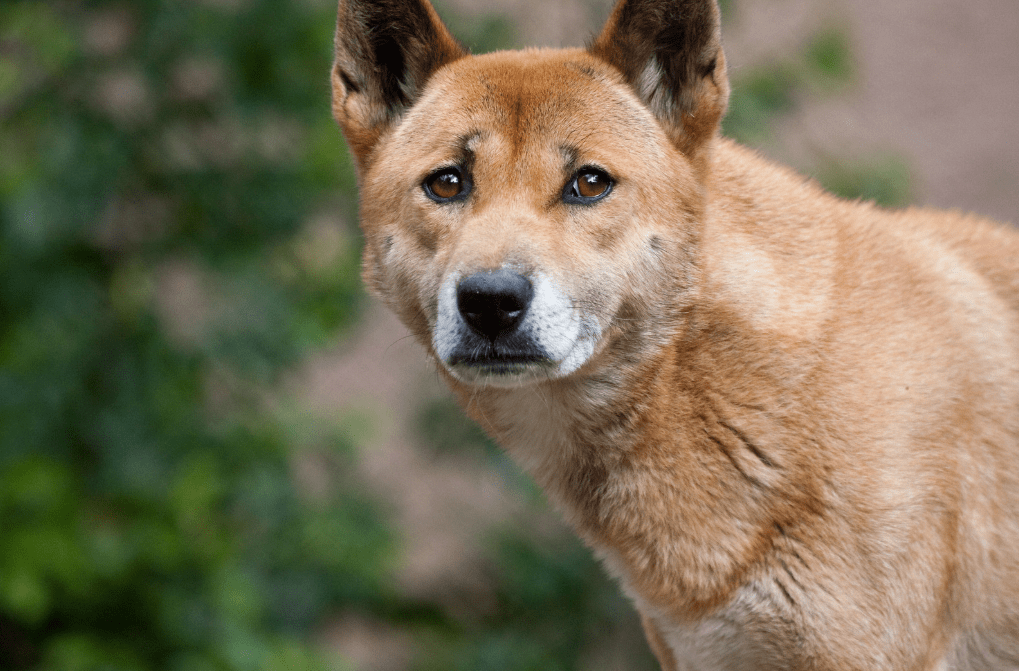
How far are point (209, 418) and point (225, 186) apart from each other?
113 cm

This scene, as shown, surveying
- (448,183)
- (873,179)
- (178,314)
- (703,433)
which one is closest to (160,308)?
(178,314)

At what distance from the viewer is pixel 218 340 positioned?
13.0 feet

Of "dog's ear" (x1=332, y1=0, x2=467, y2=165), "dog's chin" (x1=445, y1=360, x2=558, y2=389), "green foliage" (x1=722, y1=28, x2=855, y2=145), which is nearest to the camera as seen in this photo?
"dog's chin" (x1=445, y1=360, x2=558, y2=389)

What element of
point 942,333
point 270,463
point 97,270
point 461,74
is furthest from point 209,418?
point 942,333

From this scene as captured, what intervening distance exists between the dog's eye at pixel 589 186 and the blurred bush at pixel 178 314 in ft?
6.38

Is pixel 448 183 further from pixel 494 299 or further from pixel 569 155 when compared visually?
pixel 494 299

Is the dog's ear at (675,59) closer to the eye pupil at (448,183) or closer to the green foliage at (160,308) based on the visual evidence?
the eye pupil at (448,183)

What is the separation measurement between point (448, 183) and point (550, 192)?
256mm

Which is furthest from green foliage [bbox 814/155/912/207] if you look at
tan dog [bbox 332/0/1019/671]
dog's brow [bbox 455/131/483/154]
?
dog's brow [bbox 455/131/483/154]

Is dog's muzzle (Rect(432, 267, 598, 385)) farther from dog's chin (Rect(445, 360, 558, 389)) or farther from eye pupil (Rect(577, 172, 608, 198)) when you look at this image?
eye pupil (Rect(577, 172, 608, 198))

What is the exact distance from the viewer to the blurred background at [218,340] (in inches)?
150

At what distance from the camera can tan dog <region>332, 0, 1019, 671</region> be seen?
1.78m

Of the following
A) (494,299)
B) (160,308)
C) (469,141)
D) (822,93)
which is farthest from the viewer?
(160,308)

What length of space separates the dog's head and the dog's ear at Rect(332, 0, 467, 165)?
1cm
